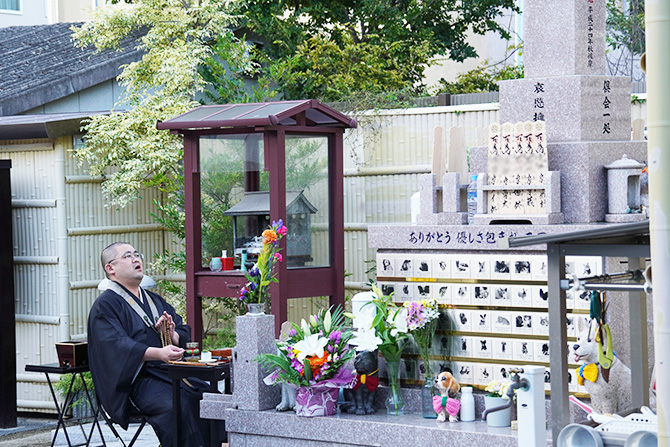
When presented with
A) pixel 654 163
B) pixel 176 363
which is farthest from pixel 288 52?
pixel 654 163

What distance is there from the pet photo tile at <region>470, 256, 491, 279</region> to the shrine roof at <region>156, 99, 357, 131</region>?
2.33 metres

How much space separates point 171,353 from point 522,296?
2.44m

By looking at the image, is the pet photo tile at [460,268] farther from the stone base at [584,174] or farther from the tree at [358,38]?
the tree at [358,38]

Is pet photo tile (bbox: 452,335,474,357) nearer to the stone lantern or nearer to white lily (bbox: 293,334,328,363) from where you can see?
white lily (bbox: 293,334,328,363)

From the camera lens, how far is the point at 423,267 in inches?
278

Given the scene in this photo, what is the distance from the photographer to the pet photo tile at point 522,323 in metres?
6.65

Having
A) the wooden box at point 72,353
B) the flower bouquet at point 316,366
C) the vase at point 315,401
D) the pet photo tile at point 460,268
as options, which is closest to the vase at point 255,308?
the flower bouquet at point 316,366

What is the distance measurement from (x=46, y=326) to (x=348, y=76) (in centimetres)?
447

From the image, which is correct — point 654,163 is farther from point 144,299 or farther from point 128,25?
point 128,25

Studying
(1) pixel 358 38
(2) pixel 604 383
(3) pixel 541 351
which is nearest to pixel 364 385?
(3) pixel 541 351

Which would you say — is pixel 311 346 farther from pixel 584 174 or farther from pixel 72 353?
pixel 72 353

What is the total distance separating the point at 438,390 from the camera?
21.9ft

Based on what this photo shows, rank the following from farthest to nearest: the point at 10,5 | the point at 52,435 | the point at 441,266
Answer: the point at 10,5
the point at 52,435
the point at 441,266

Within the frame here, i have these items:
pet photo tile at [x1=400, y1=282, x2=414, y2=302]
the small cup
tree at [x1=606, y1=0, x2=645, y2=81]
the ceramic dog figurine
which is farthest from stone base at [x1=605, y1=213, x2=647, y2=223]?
tree at [x1=606, y1=0, x2=645, y2=81]
